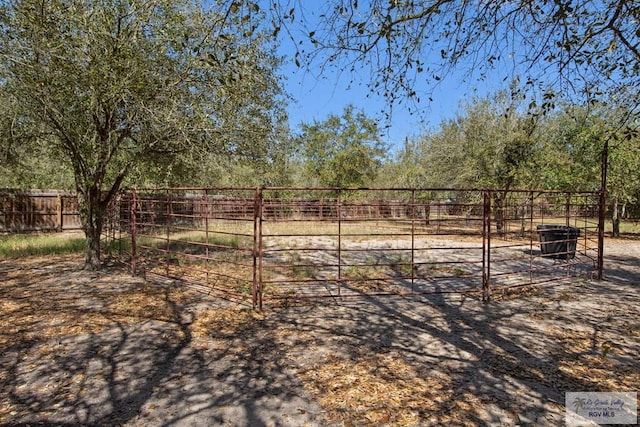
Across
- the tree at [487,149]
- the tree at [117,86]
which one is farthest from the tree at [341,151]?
the tree at [117,86]

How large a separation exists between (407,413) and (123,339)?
3.30 meters

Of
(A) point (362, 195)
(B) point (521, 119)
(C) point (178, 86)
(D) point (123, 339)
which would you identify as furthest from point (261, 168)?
(A) point (362, 195)

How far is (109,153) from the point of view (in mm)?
6691

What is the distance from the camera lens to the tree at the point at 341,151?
2405cm

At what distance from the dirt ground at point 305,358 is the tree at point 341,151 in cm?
1839

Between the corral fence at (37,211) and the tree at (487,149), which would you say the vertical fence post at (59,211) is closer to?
the corral fence at (37,211)

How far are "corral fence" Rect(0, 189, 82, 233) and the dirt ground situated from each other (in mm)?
10492

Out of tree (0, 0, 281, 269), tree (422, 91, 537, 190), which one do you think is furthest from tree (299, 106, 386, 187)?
tree (0, 0, 281, 269)

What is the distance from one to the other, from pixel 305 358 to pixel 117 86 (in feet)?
16.9

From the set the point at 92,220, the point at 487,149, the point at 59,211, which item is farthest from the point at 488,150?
the point at 59,211

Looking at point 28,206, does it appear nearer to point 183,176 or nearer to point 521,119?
point 183,176

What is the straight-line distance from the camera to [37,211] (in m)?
14.6

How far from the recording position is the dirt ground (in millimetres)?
2830

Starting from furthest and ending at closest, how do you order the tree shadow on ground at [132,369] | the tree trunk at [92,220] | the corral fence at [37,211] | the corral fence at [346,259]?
the corral fence at [37,211], the tree trunk at [92,220], the corral fence at [346,259], the tree shadow on ground at [132,369]
